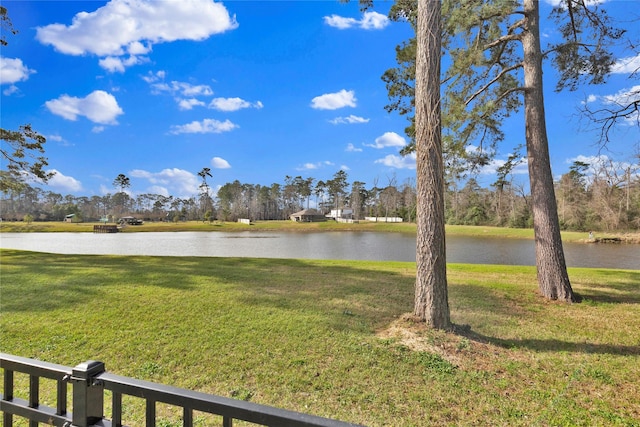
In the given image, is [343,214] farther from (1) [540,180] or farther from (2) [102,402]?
(2) [102,402]

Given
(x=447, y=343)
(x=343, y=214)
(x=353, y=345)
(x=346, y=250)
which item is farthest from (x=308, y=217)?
(x=447, y=343)

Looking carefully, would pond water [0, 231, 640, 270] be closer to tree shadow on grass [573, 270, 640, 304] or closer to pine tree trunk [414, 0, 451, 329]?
tree shadow on grass [573, 270, 640, 304]

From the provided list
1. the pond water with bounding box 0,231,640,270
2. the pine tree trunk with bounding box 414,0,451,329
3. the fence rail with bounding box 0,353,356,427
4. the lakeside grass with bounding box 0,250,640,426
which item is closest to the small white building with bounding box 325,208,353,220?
the pond water with bounding box 0,231,640,270

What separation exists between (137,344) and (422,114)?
13.9ft

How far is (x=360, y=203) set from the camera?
6500cm

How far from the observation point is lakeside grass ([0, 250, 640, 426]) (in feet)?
7.93

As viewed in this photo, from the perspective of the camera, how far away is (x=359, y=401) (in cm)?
243

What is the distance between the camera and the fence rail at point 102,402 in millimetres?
932

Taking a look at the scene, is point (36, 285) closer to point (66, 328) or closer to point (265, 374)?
point (66, 328)

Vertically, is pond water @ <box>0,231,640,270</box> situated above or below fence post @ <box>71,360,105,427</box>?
below

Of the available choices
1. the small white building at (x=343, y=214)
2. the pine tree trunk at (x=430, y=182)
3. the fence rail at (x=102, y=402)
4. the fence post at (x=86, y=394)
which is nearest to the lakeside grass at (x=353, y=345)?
the pine tree trunk at (x=430, y=182)

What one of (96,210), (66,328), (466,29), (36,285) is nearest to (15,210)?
(96,210)

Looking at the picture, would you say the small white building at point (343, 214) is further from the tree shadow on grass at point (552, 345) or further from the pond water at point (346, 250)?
the tree shadow on grass at point (552, 345)

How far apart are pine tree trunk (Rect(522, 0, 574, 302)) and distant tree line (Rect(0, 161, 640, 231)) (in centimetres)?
1492
